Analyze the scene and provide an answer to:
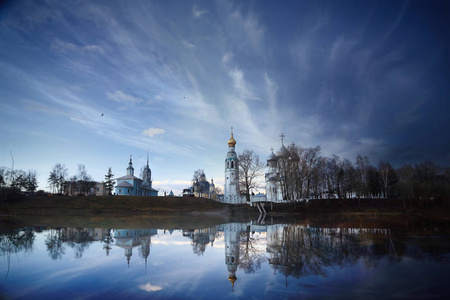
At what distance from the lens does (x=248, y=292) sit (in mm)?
5363

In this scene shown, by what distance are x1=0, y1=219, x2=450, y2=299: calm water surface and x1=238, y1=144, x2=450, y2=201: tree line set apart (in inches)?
1369

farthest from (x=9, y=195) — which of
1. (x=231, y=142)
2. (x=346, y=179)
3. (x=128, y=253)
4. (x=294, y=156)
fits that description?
(x=346, y=179)

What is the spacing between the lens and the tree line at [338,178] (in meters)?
43.1

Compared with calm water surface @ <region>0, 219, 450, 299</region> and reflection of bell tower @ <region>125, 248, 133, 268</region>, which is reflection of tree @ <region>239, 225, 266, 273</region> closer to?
calm water surface @ <region>0, 219, 450, 299</region>

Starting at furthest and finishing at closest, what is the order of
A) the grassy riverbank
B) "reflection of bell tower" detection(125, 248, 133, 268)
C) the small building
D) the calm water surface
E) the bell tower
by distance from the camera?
the bell tower → the small building → the grassy riverbank → "reflection of bell tower" detection(125, 248, 133, 268) → the calm water surface

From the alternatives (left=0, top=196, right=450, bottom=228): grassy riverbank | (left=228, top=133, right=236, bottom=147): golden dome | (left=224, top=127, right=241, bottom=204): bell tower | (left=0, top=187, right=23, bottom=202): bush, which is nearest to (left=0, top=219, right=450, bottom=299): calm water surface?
(left=0, top=196, right=450, bottom=228): grassy riverbank

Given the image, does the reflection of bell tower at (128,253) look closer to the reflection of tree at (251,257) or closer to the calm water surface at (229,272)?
the calm water surface at (229,272)

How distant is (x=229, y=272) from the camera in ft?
22.8

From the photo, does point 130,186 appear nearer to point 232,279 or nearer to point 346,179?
point 346,179

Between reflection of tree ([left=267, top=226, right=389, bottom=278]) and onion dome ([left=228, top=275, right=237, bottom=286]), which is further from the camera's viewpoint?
reflection of tree ([left=267, top=226, right=389, bottom=278])

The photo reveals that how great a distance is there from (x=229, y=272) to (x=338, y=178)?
4871 centimetres

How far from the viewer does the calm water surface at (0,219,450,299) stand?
209 inches

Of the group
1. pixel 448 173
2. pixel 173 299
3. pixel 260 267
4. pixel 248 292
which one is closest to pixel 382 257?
pixel 260 267

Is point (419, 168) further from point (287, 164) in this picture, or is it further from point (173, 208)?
point (173, 208)
